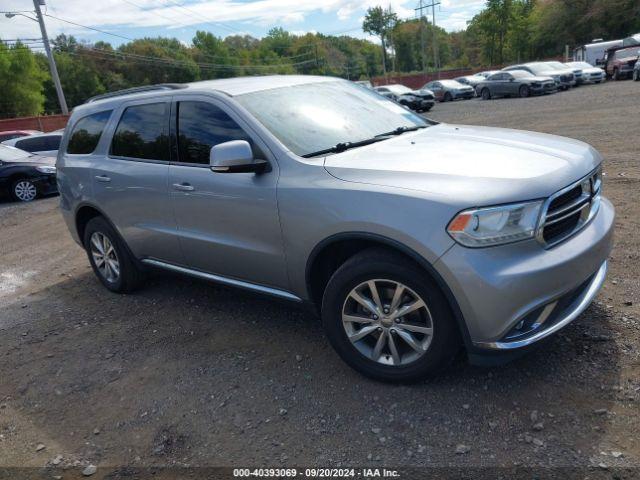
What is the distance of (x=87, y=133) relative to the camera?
17.6 ft

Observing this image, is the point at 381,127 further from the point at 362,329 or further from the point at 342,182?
the point at 362,329

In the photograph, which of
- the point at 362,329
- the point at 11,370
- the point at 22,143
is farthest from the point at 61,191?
the point at 22,143

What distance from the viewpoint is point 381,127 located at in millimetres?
4133

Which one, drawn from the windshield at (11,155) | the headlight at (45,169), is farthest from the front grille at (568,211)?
the windshield at (11,155)

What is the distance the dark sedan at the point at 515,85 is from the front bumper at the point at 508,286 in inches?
1010

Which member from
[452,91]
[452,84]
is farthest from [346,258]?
[452,84]

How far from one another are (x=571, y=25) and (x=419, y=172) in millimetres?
67391

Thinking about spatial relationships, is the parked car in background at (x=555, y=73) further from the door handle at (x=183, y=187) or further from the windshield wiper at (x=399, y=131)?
the door handle at (x=183, y=187)

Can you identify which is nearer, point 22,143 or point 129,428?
point 129,428

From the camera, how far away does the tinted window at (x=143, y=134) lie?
4.43 metres

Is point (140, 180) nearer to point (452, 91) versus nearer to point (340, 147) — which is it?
point (340, 147)

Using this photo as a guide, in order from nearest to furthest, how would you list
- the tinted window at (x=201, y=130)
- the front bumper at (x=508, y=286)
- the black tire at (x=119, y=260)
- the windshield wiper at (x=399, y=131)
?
the front bumper at (x=508, y=286) < the tinted window at (x=201, y=130) < the windshield wiper at (x=399, y=131) < the black tire at (x=119, y=260)

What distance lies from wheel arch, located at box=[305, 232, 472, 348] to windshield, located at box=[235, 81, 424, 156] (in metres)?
0.66

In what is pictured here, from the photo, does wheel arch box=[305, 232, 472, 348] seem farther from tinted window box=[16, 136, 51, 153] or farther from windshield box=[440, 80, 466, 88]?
windshield box=[440, 80, 466, 88]
